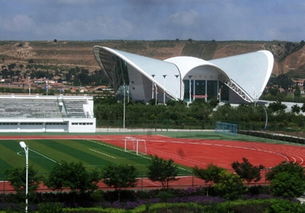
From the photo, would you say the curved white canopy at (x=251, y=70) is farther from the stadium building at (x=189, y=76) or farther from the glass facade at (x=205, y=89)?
the glass facade at (x=205, y=89)

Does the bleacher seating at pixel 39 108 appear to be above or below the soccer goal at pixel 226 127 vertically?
above

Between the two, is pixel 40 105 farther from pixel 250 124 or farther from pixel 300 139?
pixel 300 139

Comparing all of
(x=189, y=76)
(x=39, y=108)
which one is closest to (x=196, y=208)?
(x=39, y=108)

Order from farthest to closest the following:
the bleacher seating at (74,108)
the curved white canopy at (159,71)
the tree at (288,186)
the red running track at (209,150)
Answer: the curved white canopy at (159,71), the bleacher seating at (74,108), the red running track at (209,150), the tree at (288,186)

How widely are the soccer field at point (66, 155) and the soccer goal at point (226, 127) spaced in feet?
69.5

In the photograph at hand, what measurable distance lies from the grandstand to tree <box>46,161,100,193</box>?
45.5 m

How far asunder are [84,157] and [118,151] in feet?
18.4

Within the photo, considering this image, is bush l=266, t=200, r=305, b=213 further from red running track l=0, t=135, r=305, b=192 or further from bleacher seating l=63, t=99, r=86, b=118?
bleacher seating l=63, t=99, r=86, b=118

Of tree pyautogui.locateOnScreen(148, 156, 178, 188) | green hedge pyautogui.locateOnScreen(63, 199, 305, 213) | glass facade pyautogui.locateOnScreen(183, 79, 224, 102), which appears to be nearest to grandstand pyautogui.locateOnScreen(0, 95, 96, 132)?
glass facade pyautogui.locateOnScreen(183, 79, 224, 102)

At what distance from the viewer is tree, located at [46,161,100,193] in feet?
103

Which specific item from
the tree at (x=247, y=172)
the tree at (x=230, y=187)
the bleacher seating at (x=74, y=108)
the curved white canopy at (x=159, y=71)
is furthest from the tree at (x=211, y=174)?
the curved white canopy at (x=159, y=71)

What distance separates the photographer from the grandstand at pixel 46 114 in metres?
76.6

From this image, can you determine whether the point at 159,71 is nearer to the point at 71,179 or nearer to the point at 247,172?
the point at 247,172

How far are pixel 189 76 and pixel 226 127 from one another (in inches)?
1479
